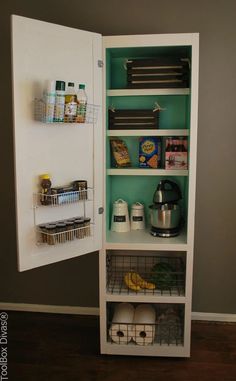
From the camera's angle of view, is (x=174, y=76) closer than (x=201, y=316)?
Yes

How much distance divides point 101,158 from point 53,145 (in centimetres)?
32

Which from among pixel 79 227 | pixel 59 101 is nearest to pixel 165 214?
pixel 79 227

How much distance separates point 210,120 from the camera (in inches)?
101

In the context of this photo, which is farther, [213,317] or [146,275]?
[213,317]

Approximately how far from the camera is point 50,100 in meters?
1.78

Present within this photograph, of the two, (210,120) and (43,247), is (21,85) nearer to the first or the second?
(43,247)

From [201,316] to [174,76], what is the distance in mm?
1689

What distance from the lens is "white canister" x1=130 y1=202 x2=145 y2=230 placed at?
253 cm

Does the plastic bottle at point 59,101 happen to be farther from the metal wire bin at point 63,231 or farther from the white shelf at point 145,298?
the white shelf at point 145,298

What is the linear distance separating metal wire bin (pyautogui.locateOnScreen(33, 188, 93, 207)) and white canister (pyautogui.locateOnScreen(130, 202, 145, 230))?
1.86 ft

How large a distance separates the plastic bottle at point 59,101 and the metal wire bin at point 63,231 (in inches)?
20.6

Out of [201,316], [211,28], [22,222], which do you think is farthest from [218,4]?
[201,316]

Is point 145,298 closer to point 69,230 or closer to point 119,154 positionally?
point 69,230

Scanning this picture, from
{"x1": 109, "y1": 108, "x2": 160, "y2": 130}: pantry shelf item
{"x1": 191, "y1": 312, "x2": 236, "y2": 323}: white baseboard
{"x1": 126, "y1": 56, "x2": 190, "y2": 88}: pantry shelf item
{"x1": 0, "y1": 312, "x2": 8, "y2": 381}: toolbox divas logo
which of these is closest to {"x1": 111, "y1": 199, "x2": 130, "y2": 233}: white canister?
{"x1": 109, "y1": 108, "x2": 160, "y2": 130}: pantry shelf item
